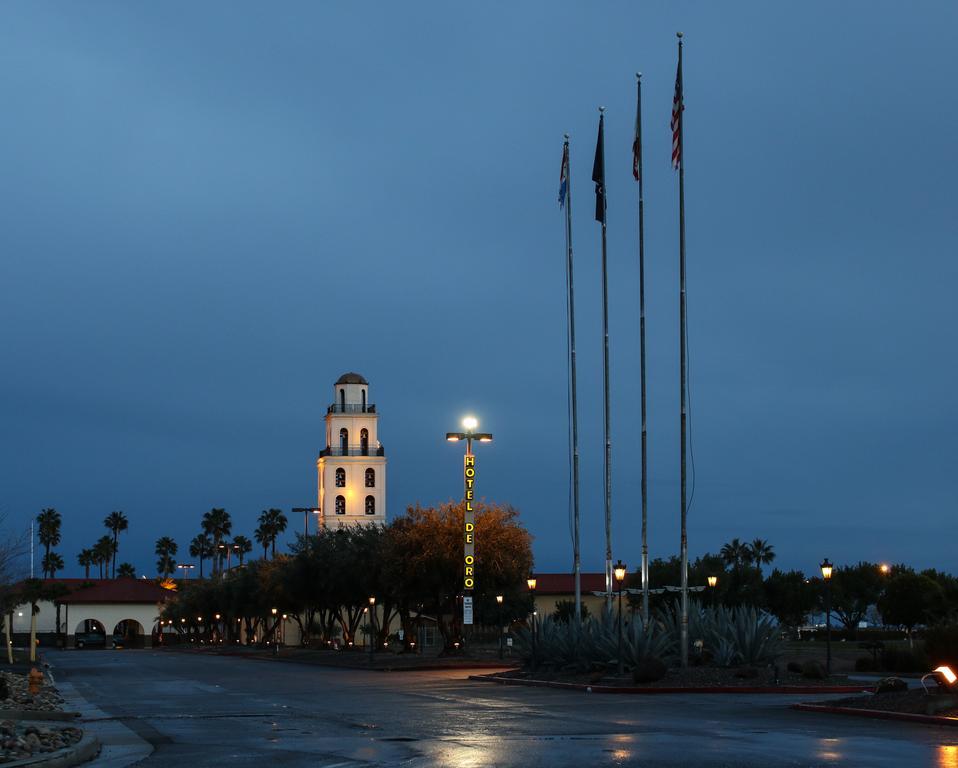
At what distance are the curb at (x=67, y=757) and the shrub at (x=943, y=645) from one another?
596 inches

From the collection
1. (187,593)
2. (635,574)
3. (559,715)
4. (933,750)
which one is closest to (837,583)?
(635,574)

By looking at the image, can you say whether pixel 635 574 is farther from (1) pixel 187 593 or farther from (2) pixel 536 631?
(2) pixel 536 631

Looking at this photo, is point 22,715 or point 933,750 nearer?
point 933,750

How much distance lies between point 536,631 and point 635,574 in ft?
222

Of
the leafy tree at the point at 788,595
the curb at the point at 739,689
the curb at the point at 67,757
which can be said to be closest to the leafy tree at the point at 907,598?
the leafy tree at the point at 788,595

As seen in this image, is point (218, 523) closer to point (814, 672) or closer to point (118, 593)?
point (118, 593)

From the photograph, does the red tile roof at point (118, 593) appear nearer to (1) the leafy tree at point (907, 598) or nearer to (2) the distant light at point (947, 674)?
(1) the leafy tree at point (907, 598)

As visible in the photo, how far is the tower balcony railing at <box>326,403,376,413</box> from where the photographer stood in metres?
135

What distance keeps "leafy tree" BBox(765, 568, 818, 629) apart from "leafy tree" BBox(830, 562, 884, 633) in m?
4.55

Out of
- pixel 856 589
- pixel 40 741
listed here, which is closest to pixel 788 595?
pixel 856 589

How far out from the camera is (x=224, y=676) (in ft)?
160

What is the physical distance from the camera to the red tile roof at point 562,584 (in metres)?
106

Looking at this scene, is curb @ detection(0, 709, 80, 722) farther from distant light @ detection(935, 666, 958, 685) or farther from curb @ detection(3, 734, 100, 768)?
distant light @ detection(935, 666, 958, 685)

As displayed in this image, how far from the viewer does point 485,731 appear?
2148 centimetres
